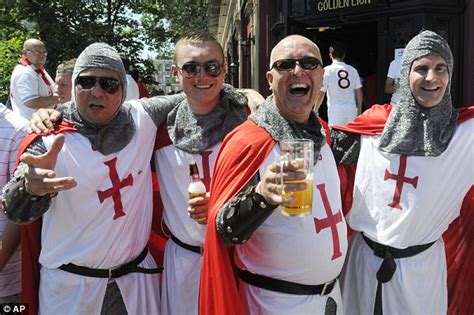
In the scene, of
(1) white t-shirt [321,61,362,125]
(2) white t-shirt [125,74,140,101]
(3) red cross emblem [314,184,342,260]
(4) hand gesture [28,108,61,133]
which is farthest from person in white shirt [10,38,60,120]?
(3) red cross emblem [314,184,342,260]

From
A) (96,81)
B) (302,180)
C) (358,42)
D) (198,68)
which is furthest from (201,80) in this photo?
(358,42)

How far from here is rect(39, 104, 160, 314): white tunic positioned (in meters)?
2.50

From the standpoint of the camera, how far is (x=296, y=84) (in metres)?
2.42

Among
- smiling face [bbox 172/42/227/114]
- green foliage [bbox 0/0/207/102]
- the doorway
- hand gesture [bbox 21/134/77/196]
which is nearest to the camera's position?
hand gesture [bbox 21/134/77/196]

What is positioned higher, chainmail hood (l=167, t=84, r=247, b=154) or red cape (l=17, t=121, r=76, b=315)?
chainmail hood (l=167, t=84, r=247, b=154)

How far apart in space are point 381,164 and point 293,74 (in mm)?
771

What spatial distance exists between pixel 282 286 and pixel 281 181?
71cm

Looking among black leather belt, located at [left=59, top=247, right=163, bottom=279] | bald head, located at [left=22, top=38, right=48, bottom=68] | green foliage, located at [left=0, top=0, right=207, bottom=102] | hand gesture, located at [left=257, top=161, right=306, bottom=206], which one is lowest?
black leather belt, located at [left=59, top=247, right=163, bottom=279]

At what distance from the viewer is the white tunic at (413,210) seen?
2.72 meters

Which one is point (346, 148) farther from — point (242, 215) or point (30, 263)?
point (30, 263)

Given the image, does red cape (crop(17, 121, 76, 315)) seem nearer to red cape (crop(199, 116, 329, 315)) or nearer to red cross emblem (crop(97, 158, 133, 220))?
red cross emblem (crop(97, 158, 133, 220))

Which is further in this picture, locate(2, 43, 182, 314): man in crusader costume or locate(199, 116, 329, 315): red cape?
locate(2, 43, 182, 314): man in crusader costume

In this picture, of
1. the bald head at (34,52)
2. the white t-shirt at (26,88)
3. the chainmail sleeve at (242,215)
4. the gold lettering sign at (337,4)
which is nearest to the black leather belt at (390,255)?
the chainmail sleeve at (242,215)

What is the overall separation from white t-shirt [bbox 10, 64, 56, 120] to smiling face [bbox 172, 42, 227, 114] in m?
4.23
